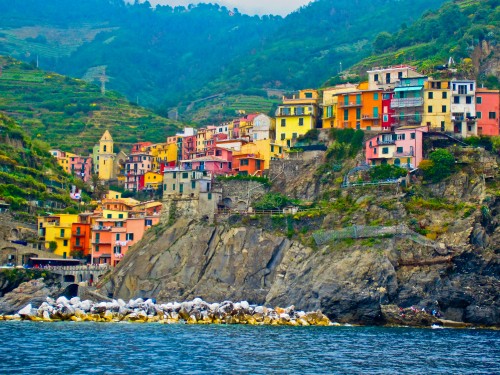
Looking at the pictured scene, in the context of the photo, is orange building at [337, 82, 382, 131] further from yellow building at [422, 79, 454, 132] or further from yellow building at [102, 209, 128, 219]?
yellow building at [102, 209, 128, 219]

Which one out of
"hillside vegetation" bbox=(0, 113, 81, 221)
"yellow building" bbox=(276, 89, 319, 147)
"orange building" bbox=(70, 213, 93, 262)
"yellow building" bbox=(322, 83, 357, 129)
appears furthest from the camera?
"hillside vegetation" bbox=(0, 113, 81, 221)

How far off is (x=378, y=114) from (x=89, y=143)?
6358 cm

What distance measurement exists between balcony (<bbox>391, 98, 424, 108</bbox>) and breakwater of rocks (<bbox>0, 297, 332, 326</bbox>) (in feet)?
84.4

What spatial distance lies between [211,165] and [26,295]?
901 inches

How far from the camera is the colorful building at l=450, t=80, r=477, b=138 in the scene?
321ft

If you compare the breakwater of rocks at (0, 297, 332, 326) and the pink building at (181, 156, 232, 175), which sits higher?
the pink building at (181, 156, 232, 175)

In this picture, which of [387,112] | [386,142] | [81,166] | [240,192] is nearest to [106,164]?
[81,166]

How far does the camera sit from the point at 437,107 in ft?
325

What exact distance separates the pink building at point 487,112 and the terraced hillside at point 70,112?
220ft

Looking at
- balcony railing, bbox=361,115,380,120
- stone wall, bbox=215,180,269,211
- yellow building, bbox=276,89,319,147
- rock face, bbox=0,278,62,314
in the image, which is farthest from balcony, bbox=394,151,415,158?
rock face, bbox=0,278,62,314

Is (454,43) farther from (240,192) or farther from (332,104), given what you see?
(240,192)

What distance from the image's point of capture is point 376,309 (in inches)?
3209

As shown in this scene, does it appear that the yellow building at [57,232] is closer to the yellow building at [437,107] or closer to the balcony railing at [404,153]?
the balcony railing at [404,153]

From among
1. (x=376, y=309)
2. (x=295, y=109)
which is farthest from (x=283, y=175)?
(x=376, y=309)
